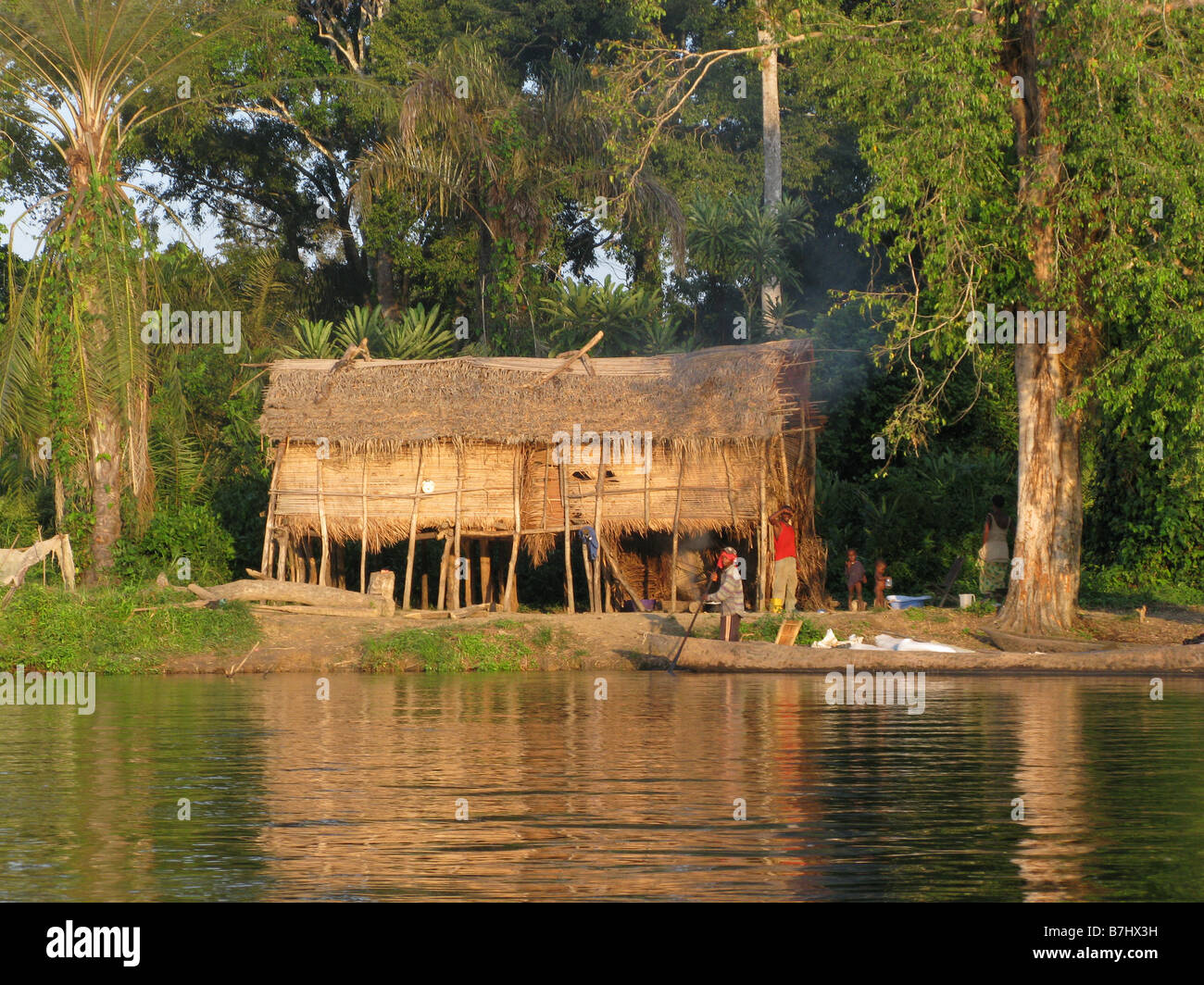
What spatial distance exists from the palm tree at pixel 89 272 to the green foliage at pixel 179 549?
0.46 m

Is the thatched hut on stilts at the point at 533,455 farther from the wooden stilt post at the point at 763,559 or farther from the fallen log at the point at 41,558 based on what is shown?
the fallen log at the point at 41,558

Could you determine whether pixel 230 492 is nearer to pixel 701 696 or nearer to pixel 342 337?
pixel 342 337

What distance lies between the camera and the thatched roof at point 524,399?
23734 mm

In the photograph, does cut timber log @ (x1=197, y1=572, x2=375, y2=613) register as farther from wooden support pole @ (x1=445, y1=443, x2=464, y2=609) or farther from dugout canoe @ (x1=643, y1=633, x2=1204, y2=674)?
dugout canoe @ (x1=643, y1=633, x2=1204, y2=674)

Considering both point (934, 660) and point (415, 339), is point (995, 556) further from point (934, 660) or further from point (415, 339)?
point (415, 339)

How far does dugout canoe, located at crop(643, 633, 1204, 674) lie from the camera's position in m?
17.7

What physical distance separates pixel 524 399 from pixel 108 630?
24.0 ft

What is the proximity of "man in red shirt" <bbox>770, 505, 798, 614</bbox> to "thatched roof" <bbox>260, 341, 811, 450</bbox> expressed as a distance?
169 centimetres

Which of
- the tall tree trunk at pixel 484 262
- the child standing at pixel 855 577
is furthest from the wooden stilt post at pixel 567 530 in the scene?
the tall tree trunk at pixel 484 262

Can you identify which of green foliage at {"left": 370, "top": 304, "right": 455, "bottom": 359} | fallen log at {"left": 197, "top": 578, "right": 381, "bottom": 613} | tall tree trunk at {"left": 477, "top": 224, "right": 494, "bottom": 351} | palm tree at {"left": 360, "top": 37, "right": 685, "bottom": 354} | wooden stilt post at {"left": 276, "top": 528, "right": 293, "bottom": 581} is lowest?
fallen log at {"left": 197, "top": 578, "right": 381, "bottom": 613}

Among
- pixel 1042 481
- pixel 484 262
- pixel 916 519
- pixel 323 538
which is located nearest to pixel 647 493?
pixel 323 538

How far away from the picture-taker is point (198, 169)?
137 ft

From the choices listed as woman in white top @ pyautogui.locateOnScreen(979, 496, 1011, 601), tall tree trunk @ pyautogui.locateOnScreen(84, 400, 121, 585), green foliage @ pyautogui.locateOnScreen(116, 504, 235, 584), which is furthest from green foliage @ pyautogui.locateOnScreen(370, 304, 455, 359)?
woman in white top @ pyautogui.locateOnScreen(979, 496, 1011, 601)
